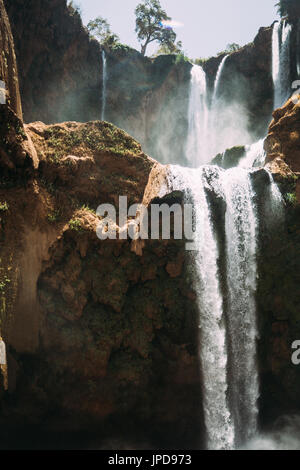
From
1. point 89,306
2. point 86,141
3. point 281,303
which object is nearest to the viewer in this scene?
point 89,306

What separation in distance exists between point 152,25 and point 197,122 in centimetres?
994

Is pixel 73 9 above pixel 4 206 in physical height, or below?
above

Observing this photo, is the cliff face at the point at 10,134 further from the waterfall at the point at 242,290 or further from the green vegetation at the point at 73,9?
the green vegetation at the point at 73,9

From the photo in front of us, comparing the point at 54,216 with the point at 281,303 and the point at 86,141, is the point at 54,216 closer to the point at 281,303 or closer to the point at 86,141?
the point at 86,141

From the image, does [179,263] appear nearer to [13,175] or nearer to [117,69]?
[13,175]

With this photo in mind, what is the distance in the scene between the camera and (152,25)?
25.2 metres

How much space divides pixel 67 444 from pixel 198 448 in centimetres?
319

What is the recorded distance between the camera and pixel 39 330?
26.1 feet

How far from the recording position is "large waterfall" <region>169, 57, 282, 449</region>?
27.2 ft

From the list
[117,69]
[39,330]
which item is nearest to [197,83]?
[117,69]

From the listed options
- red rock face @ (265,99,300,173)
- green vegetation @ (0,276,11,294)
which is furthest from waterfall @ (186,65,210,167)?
green vegetation @ (0,276,11,294)

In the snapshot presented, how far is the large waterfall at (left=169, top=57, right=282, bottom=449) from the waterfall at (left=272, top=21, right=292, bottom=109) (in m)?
12.3

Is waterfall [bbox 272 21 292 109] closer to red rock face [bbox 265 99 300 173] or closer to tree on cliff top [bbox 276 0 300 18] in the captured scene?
tree on cliff top [bbox 276 0 300 18]
